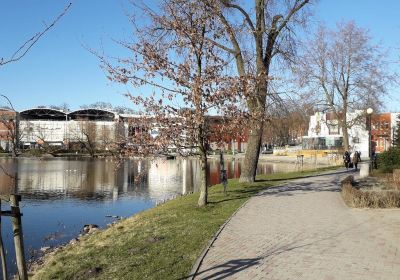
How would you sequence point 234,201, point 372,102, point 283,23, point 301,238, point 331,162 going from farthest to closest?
point 331,162 → point 372,102 → point 283,23 → point 234,201 → point 301,238

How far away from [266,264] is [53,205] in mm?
17880

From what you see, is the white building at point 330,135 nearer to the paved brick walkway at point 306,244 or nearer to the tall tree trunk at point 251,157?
the tall tree trunk at point 251,157

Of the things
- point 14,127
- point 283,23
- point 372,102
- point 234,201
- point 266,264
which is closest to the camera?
point 14,127

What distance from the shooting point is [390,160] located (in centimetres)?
2856

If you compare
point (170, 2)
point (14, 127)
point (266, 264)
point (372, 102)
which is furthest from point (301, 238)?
point (372, 102)

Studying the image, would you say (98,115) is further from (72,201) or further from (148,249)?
(148,249)

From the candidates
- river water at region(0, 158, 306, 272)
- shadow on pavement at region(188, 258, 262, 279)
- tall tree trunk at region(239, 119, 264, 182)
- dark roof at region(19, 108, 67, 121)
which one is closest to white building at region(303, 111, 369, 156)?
river water at region(0, 158, 306, 272)

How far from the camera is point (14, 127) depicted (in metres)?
4.77

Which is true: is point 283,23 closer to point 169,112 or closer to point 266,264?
point 169,112

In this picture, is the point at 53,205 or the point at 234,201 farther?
the point at 53,205

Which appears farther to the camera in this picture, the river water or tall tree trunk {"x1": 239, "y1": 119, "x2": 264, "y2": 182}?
tall tree trunk {"x1": 239, "y1": 119, "x2": 264, "y2": 182}

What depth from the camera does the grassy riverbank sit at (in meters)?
8.51

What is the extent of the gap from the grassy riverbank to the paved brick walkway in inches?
18.5

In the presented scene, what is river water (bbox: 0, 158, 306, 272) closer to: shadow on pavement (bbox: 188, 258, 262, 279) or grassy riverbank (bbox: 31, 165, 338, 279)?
grassy riverbank (bbox: 31, 165, 338, 279)
